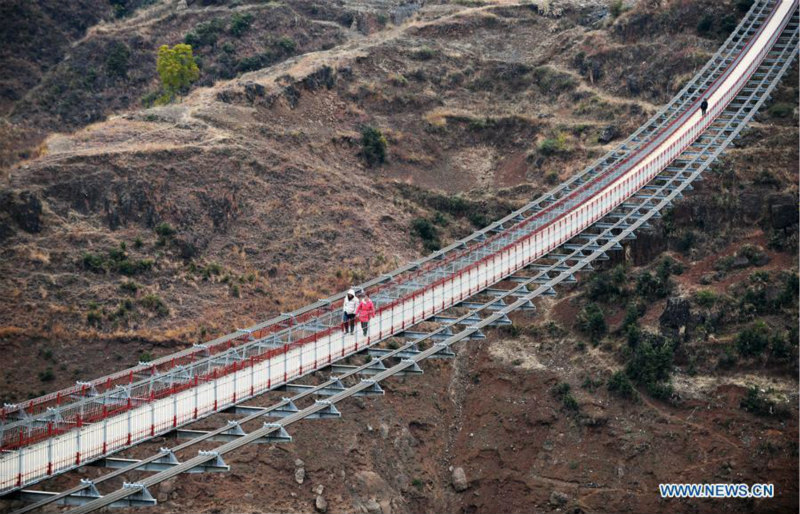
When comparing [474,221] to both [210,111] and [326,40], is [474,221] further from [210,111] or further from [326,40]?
[326,40]

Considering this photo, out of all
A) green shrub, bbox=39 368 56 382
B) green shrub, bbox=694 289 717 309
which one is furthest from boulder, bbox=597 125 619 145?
green shrub, bbox=39 368 56 382

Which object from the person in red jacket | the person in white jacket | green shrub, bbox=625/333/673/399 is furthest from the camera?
green shrub, bbox=625/333/673/399

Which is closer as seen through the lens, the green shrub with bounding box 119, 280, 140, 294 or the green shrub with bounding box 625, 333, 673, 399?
the green shrub with bounding box 625, 333, 673, 399

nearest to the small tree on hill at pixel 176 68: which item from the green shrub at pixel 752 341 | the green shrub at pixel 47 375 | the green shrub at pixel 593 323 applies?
the green shrub at pixel 47 375

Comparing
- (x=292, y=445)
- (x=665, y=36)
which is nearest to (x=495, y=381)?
(x=292, y=445)

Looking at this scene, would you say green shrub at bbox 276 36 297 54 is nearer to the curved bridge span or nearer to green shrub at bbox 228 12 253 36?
green shrub at bbox 228 12 253 36

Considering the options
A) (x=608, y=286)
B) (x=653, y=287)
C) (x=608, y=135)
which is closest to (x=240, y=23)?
(x=608, y=135)
